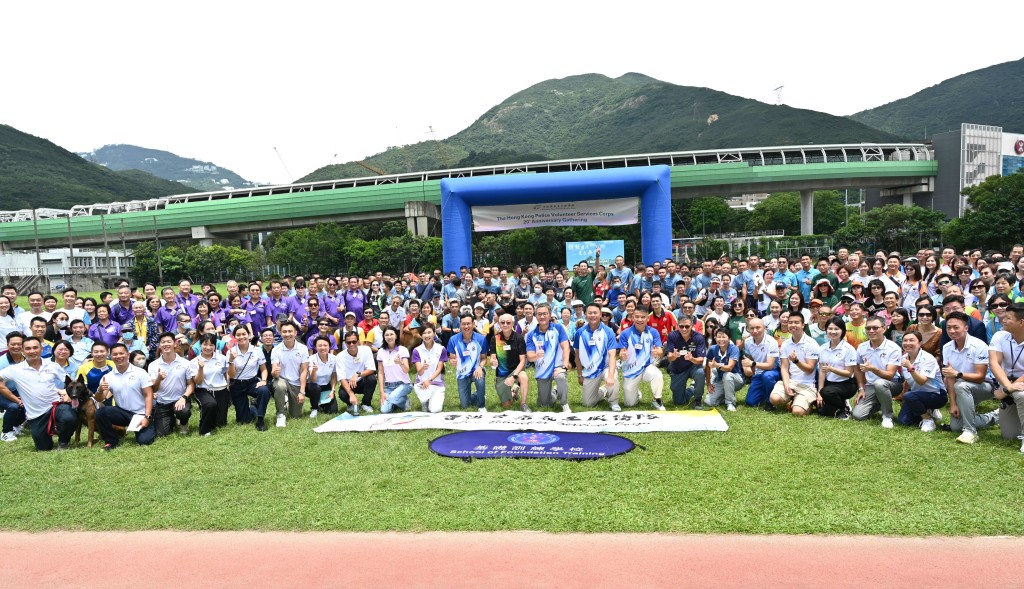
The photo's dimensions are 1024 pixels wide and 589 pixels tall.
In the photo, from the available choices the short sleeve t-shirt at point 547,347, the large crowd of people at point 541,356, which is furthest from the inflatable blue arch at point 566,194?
the short sleeve t-shirt at point 547,347

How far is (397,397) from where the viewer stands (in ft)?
26.8

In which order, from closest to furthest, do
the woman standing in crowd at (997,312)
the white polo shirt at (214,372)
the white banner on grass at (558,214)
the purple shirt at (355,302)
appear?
1. the woman standing in crowd at (997,312)
2. the white polo shirt at (214,372)
3. the purple shirt at (355,302)
4. the white banner on grass at (558,214)

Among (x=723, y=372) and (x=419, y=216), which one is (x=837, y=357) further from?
(x=419, y=216)

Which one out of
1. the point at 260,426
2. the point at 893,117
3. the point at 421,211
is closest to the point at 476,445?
the point at 260,426

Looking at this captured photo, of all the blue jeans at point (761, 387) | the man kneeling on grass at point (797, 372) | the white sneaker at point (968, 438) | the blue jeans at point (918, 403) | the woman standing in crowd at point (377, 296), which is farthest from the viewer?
the woman standing in crowd at point (377, 296)

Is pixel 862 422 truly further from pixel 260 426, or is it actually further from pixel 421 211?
pixel 421 211

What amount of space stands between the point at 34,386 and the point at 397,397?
3979 mm

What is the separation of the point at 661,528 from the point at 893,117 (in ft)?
587

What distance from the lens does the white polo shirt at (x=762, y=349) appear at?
25.8ft

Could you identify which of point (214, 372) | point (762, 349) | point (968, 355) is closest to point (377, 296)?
point (214, 372)

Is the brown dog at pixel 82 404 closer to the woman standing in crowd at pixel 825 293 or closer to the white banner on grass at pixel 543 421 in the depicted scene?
the white banner on grass at pixel 543 421

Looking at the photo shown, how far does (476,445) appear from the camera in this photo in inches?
247

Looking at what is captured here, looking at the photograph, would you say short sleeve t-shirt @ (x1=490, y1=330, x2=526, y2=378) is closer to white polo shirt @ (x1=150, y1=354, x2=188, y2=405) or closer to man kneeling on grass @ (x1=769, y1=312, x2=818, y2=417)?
man kneeling on grass @ (x1=769, y1=312, x2=818, y2=417)

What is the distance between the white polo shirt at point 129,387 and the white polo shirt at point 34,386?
55cm
